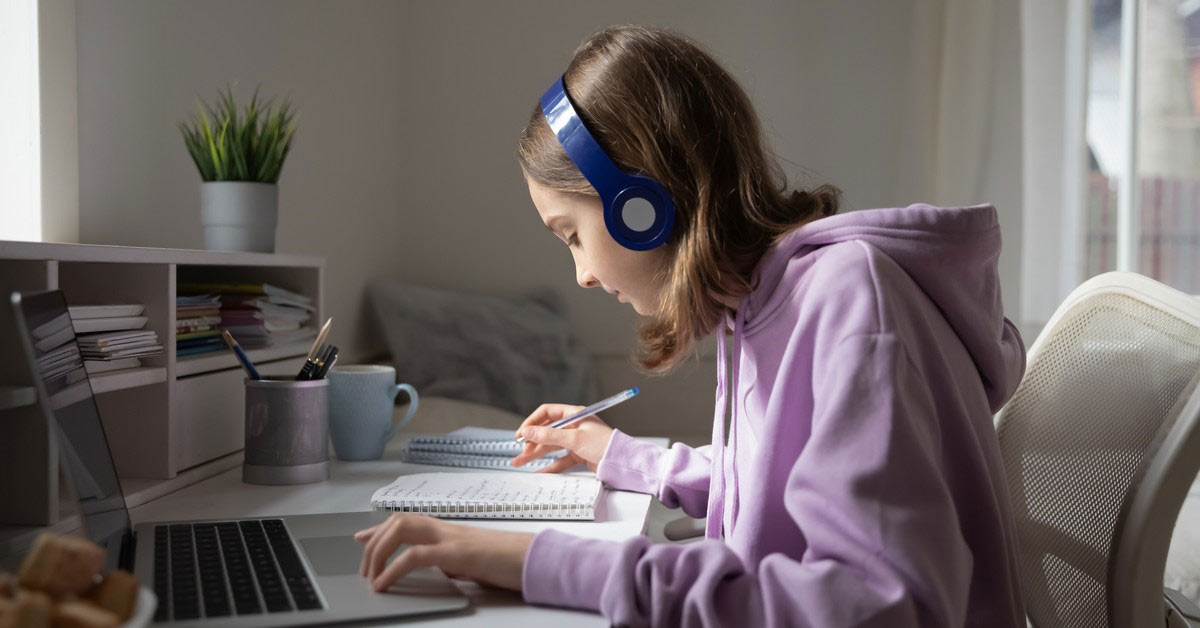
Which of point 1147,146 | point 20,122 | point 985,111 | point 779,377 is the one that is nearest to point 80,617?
point 779,377

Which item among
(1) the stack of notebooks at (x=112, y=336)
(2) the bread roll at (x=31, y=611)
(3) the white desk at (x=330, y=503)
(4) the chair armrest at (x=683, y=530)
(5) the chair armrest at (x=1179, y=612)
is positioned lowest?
(4) the chair armrest at (x=683, y=530)

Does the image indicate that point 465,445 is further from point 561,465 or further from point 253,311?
point 253,311

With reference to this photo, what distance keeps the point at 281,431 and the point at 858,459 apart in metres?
0.70

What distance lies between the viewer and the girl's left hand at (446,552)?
0.71m

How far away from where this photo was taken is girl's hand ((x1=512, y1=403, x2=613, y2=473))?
117 centimetres

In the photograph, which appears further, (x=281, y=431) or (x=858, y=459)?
(x=281, y=431)

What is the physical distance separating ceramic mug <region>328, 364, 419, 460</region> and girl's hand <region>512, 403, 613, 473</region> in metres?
0.20

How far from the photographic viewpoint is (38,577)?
0.48 meters

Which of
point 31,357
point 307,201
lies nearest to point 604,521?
point 31,357

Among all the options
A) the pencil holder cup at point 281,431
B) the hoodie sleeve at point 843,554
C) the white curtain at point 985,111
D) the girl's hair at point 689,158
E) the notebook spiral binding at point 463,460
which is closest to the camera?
the hoodie sleeve at point 843,554

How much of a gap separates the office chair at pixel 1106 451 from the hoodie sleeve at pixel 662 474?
1.08 feet

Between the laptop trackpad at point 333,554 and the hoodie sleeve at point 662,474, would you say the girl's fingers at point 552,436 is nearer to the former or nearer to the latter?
the hoodie sleeve at point 662,474

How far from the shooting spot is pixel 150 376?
107 cm

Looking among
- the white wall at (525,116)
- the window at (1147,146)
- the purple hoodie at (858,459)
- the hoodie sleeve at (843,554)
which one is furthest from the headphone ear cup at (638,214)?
the window at (1147,146)
